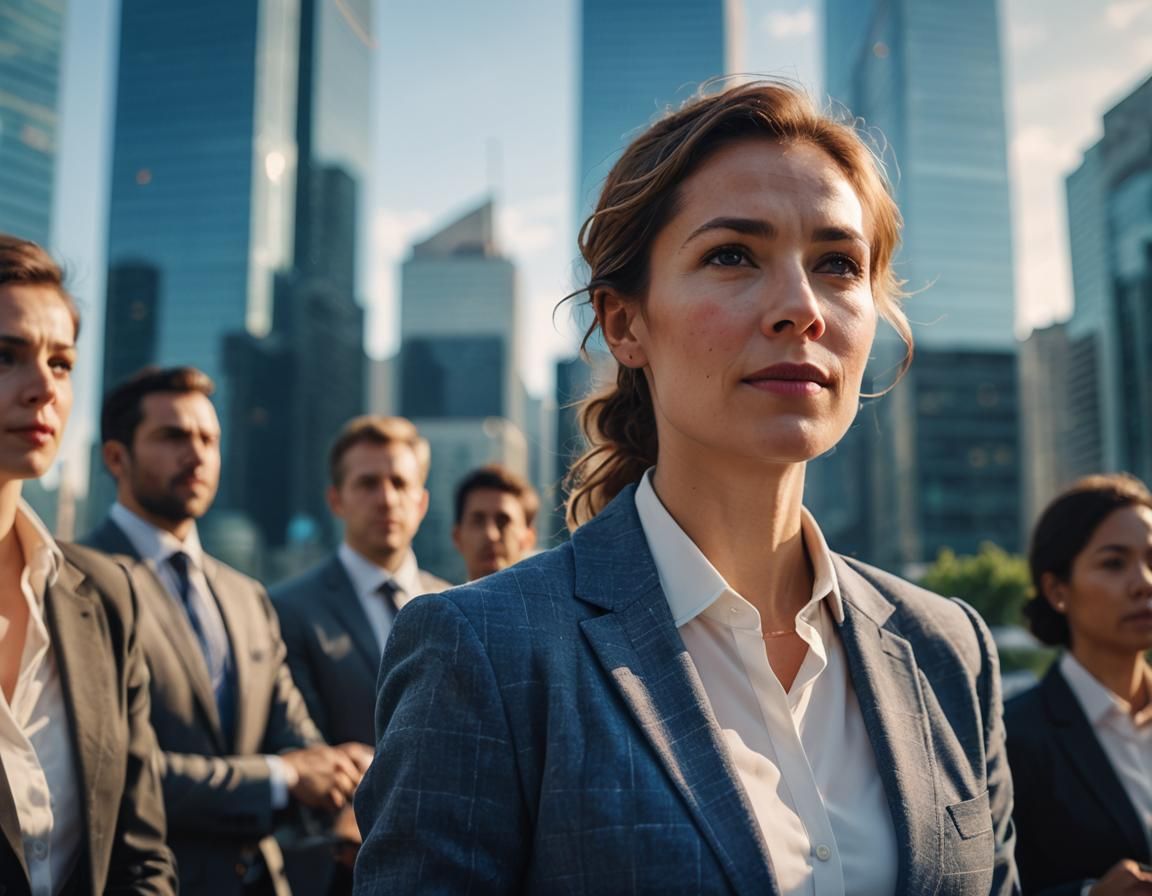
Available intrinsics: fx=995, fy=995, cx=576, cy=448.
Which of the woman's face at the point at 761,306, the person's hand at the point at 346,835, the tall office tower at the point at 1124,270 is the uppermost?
the tall office tower at the point at 1124,270

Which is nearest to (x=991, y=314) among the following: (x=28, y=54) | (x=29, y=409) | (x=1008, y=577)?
(x=1008, y=577)

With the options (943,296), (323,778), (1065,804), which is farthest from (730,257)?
(943,296)

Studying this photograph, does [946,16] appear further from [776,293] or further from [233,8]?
[776,293]

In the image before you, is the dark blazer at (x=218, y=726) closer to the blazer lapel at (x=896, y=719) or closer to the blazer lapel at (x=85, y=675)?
the blazer lapel at (x=85, y=675)

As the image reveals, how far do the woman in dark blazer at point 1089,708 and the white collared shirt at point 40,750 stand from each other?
8.13 ft

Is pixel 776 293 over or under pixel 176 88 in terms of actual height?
under

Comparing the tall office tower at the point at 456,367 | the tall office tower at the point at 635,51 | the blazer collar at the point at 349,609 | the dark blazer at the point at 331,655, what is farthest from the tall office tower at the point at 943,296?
the dark blazer at the point at 331,655

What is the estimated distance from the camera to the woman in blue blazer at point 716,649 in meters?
1.41

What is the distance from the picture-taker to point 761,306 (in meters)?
1.58

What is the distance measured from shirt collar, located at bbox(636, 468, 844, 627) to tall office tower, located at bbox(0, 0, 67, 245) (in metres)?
107

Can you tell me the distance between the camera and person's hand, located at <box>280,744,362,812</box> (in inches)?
139

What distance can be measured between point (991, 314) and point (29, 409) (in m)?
109

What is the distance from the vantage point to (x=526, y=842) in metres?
1.45

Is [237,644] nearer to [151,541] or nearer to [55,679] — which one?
[151,541]
